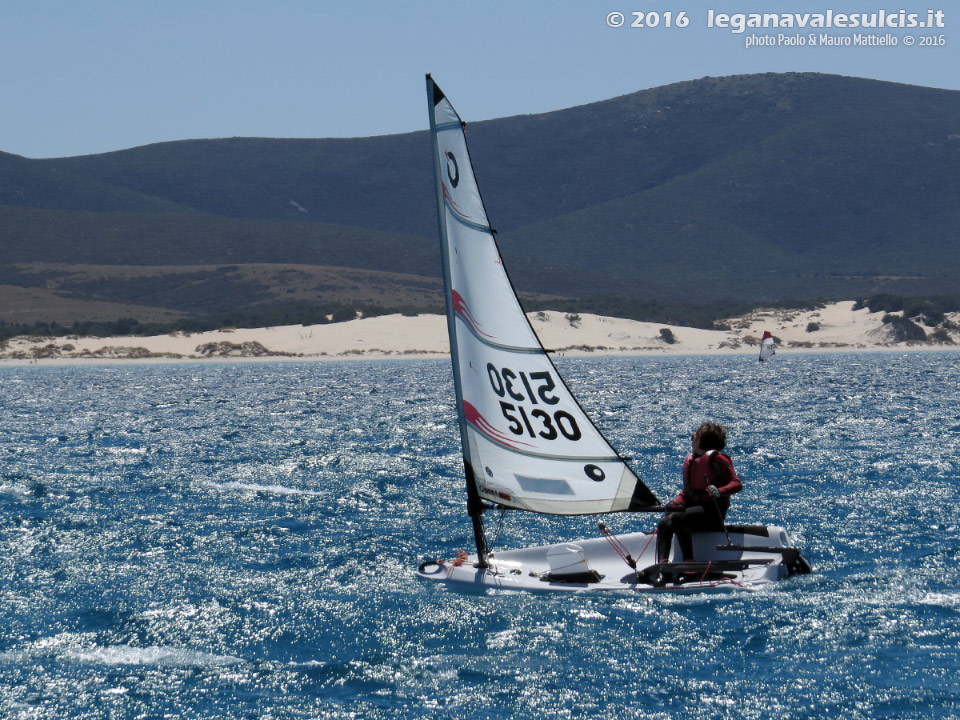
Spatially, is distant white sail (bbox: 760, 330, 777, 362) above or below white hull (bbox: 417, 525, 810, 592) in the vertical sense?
above

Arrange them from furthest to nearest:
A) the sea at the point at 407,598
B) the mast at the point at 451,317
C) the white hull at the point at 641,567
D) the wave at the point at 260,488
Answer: the wave at the point at 260,488, the white hull at the point at 641,567, the mast at the point at 451,317, the sea at the point at 407,598

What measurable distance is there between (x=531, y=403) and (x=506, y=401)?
0.96 ft

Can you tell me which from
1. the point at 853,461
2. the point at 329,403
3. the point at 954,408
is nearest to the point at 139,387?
the point at 329,403

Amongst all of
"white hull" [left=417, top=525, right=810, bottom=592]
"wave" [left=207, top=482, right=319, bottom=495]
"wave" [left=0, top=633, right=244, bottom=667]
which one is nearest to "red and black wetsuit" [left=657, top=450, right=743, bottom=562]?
"white hull" [left=417, top=525, right=810, bottom=592]

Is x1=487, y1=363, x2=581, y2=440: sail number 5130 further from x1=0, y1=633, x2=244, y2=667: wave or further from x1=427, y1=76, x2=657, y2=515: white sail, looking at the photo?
x1=0, y1=633, x2=244, y2=667: wave

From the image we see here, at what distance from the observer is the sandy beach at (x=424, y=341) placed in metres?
96.4

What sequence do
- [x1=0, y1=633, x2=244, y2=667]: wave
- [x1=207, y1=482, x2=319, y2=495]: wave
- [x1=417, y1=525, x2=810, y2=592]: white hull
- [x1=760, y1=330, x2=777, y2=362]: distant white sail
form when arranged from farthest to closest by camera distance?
[x1=760, y1=330, x2=777, y2=362]: distant white sail
[x1=207, y1=482, x2=319, y2=495]: wave
[x1=417, y1=525, x2=810, y2=592]: white hull
[x1=0, y1=633, x2=244, y2=667]: wave

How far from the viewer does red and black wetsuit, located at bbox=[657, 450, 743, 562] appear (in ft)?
45.9

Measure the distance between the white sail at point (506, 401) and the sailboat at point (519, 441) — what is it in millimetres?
12

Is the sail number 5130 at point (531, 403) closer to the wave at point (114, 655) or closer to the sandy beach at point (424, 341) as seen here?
the wave at point (114, 655)

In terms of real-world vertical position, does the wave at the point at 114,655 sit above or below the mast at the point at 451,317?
below

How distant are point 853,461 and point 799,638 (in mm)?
14392

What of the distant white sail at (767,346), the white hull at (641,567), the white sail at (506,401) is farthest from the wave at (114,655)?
the distant white sail at (767,346)

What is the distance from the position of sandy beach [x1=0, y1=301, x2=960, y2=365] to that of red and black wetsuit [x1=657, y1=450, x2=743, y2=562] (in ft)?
269
